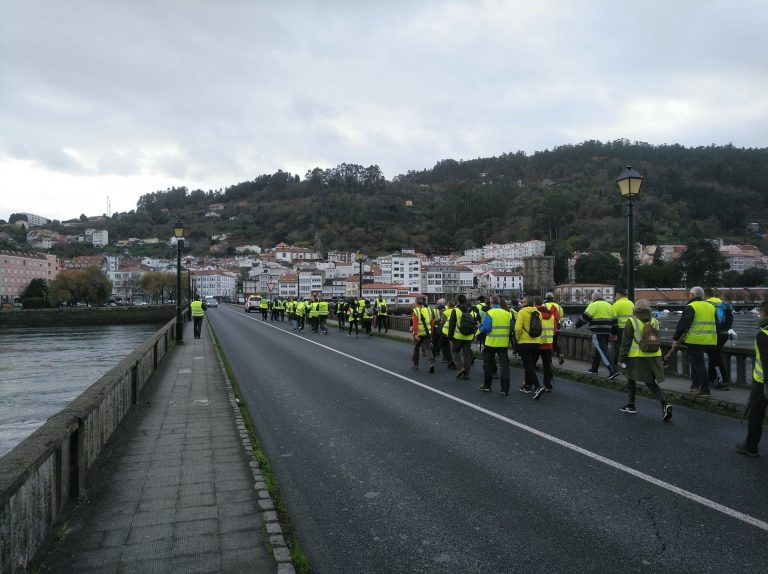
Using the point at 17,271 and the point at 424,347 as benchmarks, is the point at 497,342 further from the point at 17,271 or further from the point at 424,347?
the point at 17,271

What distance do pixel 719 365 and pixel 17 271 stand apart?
145825 millimetres

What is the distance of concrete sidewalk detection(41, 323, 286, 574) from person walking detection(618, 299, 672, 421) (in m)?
5.23

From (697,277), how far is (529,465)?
102219 millimetres

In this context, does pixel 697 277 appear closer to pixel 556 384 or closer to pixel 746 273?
pixel 746 273

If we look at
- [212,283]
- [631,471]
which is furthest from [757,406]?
[212,283]

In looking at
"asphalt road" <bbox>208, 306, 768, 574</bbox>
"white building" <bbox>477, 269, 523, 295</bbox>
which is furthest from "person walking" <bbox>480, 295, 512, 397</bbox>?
"white building" <bbox>477, 269, 523, 295</bbox>

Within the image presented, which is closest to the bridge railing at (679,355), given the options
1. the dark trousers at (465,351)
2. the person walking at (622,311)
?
the person walking at (622,311)

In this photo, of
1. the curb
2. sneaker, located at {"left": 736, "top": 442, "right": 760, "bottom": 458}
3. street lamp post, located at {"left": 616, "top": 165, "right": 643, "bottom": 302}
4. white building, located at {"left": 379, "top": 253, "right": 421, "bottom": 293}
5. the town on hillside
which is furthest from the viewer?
white building, located at {"left": 379, "top": 253, "right": 421, "bottom": 293}

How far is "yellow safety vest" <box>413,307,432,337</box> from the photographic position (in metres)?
14.0

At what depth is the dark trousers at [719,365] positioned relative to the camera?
9.78 m

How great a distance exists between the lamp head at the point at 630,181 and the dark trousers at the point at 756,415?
672 centimetres

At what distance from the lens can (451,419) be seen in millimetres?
8133

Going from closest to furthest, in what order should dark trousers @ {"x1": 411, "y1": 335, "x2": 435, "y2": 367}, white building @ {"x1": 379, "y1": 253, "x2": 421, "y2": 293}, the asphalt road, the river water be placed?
the asphalt road → dark trousers @ {"x1": 411, "y1": 335, "x2": 435, "y2": 367} → the river water → white building @ {"x1": 379, "y1": 253, "x2": 421, "y2": 293}

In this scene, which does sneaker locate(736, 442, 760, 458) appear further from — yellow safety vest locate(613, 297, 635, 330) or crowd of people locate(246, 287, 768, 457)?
yellow safety vest locate(613, 297, 635, 330)
